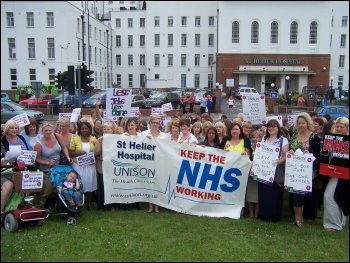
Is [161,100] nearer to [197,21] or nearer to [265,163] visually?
[265,163]

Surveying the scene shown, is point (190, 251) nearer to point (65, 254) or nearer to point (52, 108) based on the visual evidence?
point (65, 254)

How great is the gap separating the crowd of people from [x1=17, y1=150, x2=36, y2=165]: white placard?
22cm

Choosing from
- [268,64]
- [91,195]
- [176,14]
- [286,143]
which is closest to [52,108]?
[91,195]

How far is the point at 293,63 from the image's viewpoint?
63844mm

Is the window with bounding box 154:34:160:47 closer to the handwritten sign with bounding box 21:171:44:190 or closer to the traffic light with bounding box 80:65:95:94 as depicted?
the traffic light with bounding box 80:65:95:94

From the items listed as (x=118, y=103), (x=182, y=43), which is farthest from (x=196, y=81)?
(x=118, y=103)

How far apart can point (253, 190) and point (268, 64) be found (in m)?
59.1

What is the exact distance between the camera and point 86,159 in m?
7.29

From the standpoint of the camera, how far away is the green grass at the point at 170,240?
5.29 m

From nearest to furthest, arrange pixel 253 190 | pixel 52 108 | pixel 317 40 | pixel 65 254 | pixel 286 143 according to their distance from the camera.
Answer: pixel 65 254 < pixel 286 143 < pixel 253 190 < pixel 52 108 < pixel 317 40

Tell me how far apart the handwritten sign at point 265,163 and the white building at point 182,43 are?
3356 cm

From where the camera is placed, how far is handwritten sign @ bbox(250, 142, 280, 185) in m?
6.71

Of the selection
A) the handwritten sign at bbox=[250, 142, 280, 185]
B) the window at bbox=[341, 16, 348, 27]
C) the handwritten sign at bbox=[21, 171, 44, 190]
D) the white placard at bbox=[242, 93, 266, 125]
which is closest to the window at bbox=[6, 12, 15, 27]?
the white placard at bbox=[242, 93, 266, 125]

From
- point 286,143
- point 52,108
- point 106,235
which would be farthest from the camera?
point 52,108
